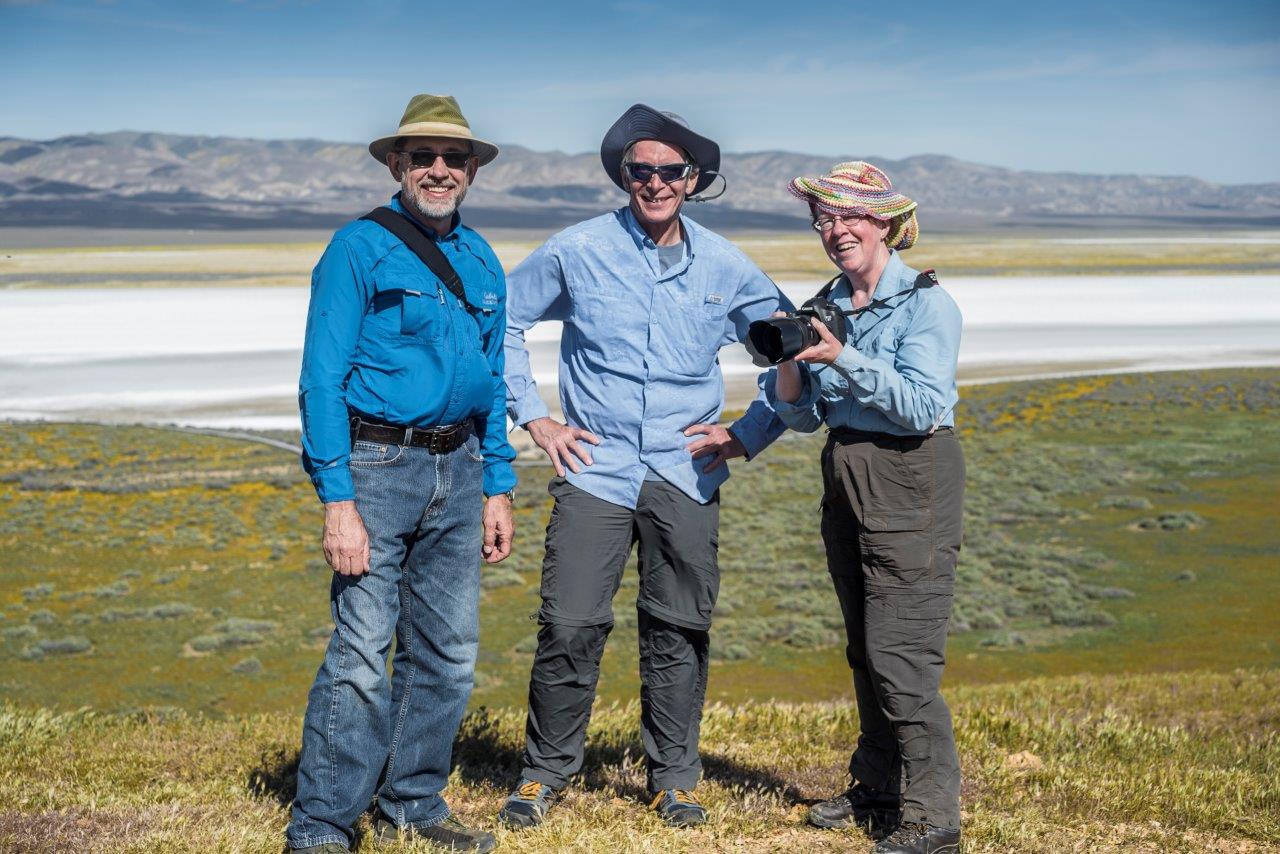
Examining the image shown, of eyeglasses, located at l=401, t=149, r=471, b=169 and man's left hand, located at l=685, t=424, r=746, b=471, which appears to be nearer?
eyeglasses, located at l=401, t=149, r=471, b=169

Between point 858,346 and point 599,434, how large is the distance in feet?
3.16

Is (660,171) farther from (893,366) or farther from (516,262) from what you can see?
(516,262)

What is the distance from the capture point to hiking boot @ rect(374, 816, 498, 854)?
4043 millimetres

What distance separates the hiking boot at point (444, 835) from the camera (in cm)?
404

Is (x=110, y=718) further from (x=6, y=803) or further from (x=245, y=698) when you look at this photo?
(x=245, y=698)

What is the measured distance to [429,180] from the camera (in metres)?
3.90

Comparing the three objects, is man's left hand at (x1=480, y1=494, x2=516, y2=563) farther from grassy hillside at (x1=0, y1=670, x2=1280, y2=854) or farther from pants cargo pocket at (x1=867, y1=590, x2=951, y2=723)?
pants cargo pocket at (x1=867, y1=590, x2=951, y2=723)

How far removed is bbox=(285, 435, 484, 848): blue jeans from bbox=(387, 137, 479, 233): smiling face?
0.71 meters

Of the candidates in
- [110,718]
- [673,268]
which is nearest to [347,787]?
[673,268]

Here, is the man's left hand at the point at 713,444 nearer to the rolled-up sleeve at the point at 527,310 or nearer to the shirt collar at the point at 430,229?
the rolled-up sleeve at the point at 527,310

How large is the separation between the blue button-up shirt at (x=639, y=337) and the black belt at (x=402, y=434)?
2.07ft

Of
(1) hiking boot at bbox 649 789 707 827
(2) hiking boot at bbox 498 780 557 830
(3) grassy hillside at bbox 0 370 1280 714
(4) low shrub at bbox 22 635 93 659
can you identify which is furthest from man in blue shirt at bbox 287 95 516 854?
(4) low shrub at bbox 22 635 93 659

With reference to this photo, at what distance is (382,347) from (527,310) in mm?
977

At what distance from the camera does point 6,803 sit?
4328mm
